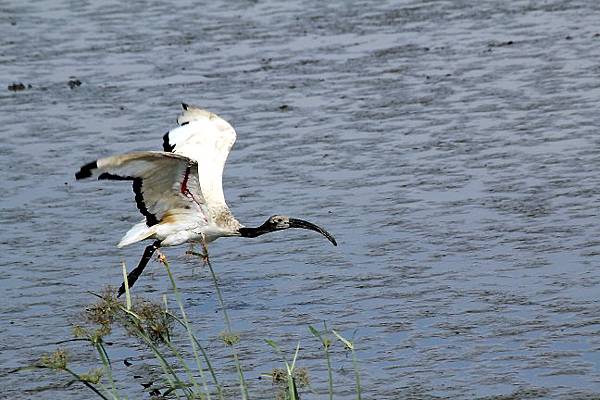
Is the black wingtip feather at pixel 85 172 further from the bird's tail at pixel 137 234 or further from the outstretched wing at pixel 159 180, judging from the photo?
the bird's tail at pixel 137 234

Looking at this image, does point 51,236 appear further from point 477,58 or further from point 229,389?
point 477,58

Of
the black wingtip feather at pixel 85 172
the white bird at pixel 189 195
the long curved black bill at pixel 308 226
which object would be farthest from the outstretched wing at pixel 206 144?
the black wingtip feather at pixel 85 172

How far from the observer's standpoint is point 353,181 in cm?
1088

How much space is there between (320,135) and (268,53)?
3593 mm

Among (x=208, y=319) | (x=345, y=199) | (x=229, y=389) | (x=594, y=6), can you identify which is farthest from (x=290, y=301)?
(x=594, y=6)

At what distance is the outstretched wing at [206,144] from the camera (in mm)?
8812

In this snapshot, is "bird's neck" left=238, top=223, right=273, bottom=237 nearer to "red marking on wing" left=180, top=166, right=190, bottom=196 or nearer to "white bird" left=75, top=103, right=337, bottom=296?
"white bird" left=75, top=103, right=337, bottom=296

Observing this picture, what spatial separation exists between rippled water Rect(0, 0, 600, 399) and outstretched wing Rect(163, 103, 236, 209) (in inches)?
21.8

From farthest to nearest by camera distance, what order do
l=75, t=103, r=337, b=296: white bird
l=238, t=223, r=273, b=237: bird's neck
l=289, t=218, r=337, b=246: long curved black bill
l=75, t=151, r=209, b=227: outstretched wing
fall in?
1. l=238, t=223, r=273, b=237: bird's neck
2. l=75, t=103, r=337, b=296: white bird
3. l=289, t=218, r=337, b=246: long curved black bill
4. l=75, t=151, r=209, b=227: outstretched wing

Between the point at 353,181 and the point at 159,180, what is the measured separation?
10.1 ft

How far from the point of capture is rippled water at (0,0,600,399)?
752 centimetres

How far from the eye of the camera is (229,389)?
696 centimetres

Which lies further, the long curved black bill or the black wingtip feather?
the long curved black bill

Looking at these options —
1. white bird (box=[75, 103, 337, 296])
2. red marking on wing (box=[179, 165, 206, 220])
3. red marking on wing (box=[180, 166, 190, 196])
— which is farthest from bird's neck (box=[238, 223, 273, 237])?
red marking on wing (box=[180, 166, 190, 196])
